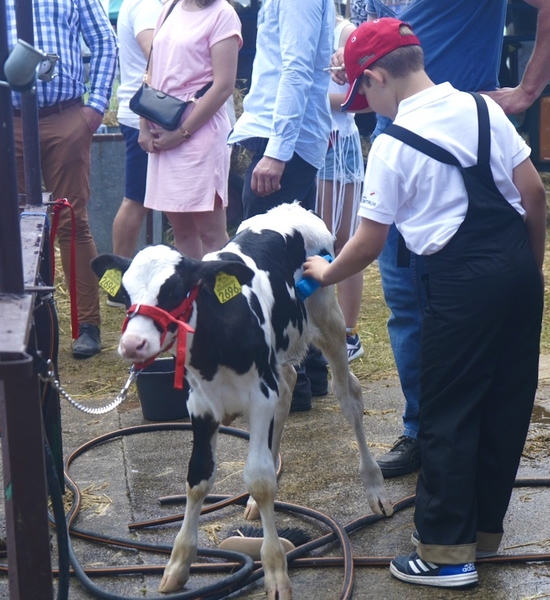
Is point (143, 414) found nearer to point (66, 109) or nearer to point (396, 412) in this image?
point (396, 412)

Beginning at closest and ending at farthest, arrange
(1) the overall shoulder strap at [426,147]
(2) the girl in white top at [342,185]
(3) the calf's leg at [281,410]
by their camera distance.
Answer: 1. (1) the overall shoulder strap at [426,147]
2. (3) the calf's leg at [281,410]
3. (2) the girl in white top at [342,185]

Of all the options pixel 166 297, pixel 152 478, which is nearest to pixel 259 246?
pixel 166 297

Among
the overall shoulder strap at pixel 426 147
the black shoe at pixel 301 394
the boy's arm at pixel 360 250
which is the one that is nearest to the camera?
the overall shoulder strap at pixel 426 147

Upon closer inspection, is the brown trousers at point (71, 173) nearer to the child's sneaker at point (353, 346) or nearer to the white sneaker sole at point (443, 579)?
the child's sneaker at point (353, 346)

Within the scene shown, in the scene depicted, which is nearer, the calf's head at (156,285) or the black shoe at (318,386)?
the calf's head at (156,285)

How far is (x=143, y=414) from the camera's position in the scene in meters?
4.82

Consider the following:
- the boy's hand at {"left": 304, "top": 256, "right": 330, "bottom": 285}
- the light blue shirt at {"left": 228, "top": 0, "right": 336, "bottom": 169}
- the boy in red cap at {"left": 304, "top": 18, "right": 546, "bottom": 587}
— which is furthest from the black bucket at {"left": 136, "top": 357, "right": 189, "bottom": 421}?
the boy in red cap at {"left": 304, "top": 18, "right": 546, "bottom": 587}

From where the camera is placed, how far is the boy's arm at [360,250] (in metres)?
3.03

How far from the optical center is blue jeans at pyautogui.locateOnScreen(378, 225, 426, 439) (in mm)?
3898

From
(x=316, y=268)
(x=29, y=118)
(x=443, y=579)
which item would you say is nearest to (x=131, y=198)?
(x=29, y=118)

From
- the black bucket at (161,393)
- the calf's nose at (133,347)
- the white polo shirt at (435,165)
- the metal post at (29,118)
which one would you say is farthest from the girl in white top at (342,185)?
the calf's nose at (133,347)

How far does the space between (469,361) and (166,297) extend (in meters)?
1.00

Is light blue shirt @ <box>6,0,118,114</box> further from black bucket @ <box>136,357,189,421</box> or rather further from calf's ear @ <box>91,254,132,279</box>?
calf's ear @ <box>91,254,132,279</box>

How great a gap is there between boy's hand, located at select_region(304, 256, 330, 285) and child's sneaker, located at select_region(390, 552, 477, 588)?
1006 millimetres
